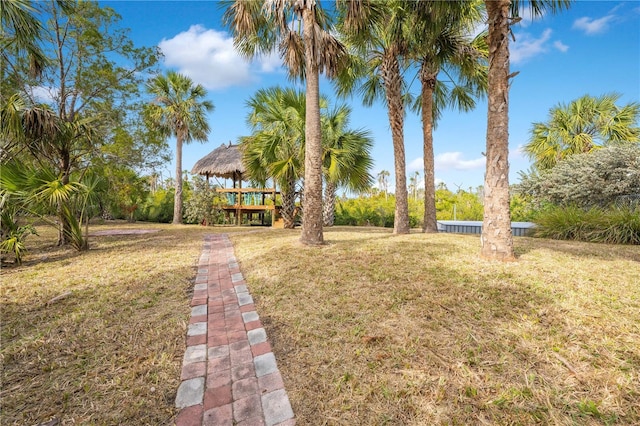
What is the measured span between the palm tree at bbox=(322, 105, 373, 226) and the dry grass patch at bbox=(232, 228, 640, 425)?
6.13m

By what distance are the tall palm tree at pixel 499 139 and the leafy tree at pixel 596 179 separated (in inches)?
281

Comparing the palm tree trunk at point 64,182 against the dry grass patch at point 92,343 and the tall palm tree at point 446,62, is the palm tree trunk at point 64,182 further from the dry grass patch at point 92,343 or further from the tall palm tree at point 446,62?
the tall palm tree at point 446,62

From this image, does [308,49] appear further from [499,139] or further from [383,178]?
[383,178]

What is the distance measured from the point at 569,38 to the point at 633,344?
8869 mm

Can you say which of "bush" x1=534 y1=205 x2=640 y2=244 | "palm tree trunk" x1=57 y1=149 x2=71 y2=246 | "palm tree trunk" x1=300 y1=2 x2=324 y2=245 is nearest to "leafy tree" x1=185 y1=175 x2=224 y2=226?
"palm tree trunk" x1=57 y1=149 x2=71 y2=246

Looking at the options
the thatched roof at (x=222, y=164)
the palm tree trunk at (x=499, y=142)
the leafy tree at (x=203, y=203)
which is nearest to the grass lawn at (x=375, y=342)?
the palm tree trunk at (x=499, y=142)

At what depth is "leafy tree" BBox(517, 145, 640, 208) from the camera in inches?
319

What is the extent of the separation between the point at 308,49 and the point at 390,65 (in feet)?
10.8

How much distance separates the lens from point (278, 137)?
9484mm

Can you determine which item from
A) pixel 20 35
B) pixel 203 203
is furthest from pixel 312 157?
pixel 203 203

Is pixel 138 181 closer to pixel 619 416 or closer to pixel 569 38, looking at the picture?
pixel 619 416

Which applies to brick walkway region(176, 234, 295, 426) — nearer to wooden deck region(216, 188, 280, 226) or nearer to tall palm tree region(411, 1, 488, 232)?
tall palm tree region(411, 1, 488, 232)

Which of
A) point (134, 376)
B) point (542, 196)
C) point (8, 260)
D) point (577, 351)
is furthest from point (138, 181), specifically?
point (542, 196)

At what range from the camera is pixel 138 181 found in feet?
38.9
